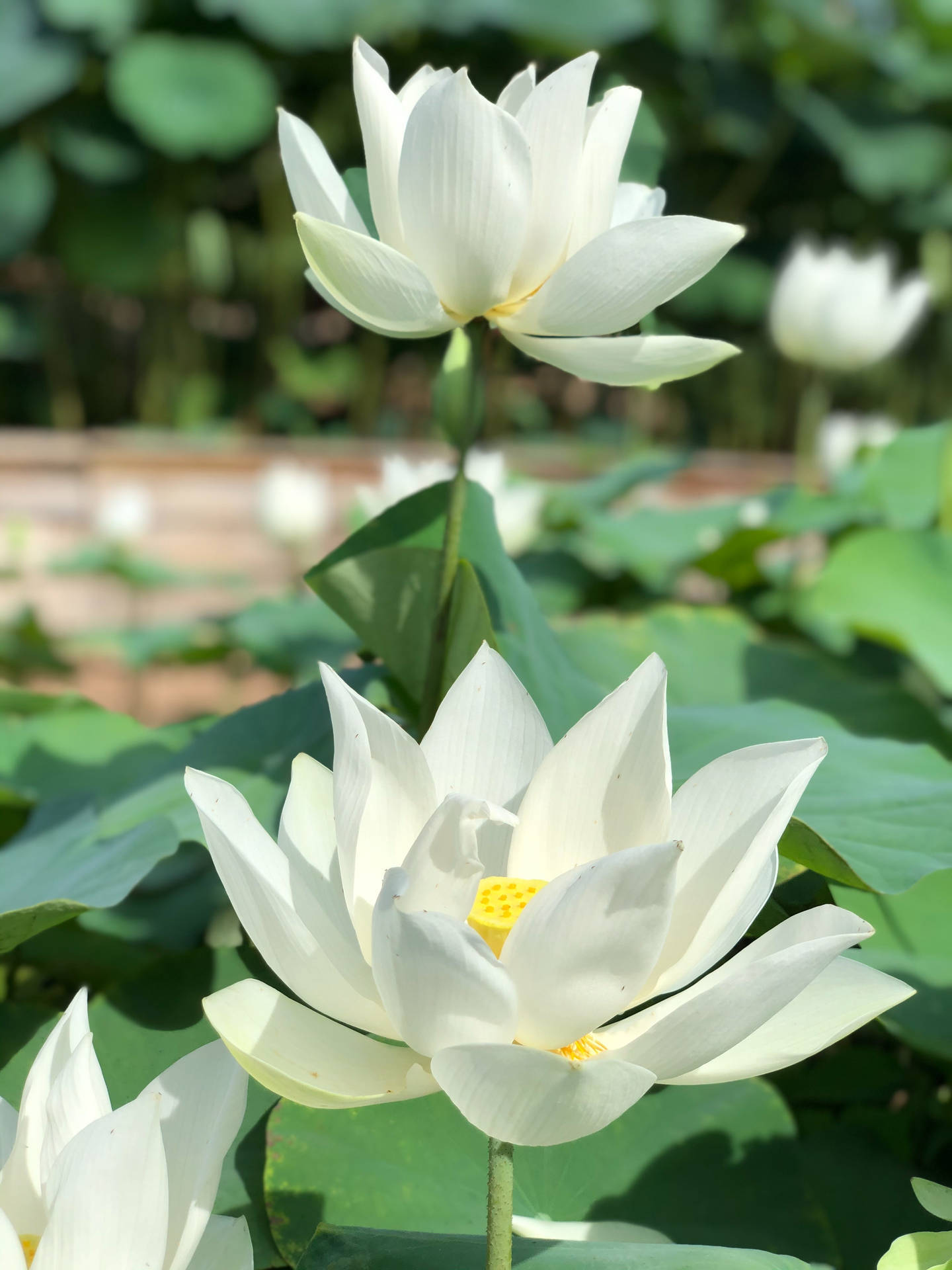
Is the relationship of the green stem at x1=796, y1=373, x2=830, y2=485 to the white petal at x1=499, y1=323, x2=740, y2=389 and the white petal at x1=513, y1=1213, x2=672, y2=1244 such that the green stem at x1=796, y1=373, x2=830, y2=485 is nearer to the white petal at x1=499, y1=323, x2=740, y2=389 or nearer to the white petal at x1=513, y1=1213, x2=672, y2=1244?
the white petal at x1=499, y1=323, x2=740, y2=389

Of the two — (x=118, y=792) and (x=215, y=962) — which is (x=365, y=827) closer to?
(x=215, y=962)

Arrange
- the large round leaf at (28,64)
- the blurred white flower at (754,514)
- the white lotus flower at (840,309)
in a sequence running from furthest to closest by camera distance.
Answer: the large round leaf at (28,64) → the white lotus flower at (840,309) → the blurred white flower at (754,514)

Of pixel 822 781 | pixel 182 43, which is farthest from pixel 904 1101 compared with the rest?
pixel 182 43

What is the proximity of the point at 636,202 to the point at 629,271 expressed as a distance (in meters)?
0.13

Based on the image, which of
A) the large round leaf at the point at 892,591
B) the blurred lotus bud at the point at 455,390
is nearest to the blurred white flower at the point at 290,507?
the large round leaf at the point at 892,591

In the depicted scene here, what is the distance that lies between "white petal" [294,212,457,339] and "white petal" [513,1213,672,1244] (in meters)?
0.32

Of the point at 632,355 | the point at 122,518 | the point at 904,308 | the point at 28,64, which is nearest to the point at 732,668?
the point at 632,355

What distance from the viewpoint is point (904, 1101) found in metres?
0.60

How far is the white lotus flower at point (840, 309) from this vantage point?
1.46 metres

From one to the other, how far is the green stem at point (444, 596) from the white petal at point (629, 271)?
90mm

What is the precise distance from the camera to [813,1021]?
313 millimetres

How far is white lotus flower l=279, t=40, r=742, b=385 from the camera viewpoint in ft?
1.34

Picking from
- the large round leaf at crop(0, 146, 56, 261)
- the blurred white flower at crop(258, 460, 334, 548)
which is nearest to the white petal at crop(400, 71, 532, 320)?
the blurred white flower at crop(258, 460, 334, 548)

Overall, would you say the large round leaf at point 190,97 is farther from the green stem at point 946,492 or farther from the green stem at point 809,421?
the green stem at point 946,492
